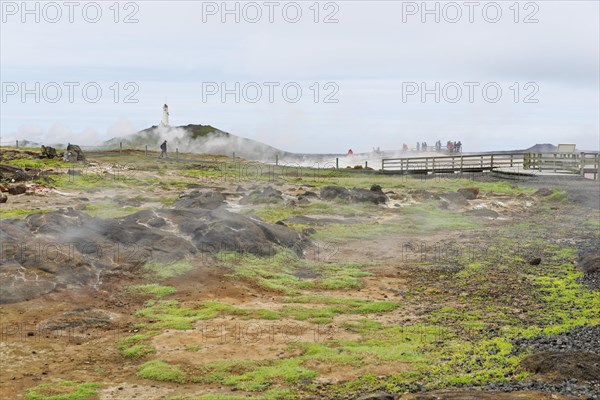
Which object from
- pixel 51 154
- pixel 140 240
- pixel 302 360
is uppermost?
pixel 51 154

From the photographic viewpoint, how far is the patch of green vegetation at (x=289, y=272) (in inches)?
861

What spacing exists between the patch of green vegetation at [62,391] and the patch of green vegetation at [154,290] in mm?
6666

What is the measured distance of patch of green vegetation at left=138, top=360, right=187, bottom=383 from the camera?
13.9 meters

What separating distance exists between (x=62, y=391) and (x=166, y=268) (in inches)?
368

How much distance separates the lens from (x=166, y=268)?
74.0 ft

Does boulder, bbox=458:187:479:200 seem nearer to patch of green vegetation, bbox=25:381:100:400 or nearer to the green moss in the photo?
the green moss

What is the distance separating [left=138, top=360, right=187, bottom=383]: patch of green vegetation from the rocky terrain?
0.15 feet

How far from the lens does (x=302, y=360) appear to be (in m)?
14.5

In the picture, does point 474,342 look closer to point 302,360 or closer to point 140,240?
point 302,360

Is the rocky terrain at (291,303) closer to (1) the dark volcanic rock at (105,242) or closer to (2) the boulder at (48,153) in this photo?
(1) the dark volcanic rock at (105,242)

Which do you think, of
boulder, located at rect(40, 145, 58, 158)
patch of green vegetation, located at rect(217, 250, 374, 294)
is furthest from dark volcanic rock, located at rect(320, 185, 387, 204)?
boulder, located at rect(40, 145, 58, 158)

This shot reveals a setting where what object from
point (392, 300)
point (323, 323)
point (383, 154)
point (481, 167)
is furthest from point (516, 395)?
point (383, 154)

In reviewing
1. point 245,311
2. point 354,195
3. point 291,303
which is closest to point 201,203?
point 354,195

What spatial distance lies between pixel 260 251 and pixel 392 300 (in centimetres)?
698
